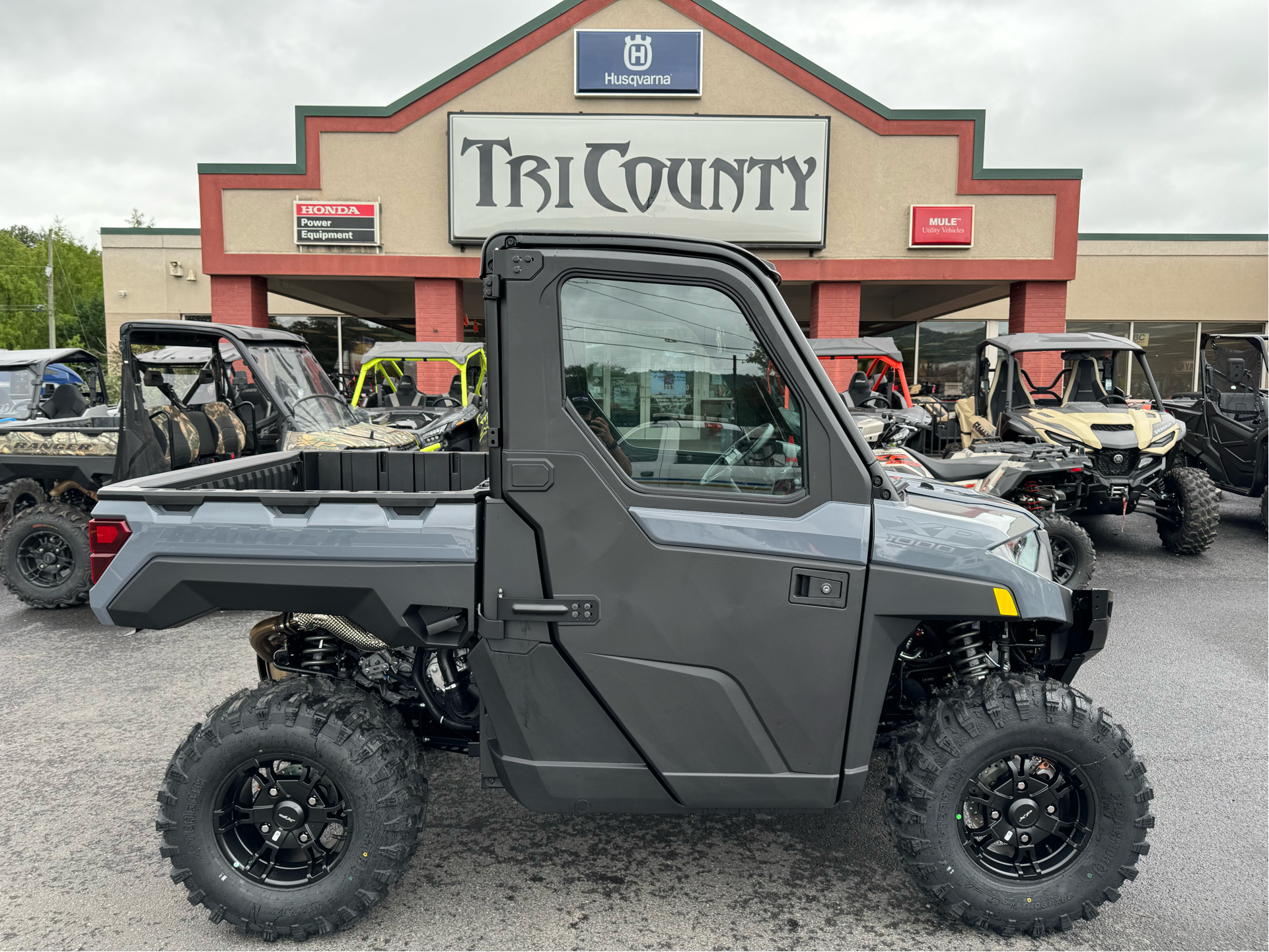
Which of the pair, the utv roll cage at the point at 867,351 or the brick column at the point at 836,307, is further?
the brick column at the point at 836,307

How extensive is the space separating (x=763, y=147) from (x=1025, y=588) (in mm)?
16658

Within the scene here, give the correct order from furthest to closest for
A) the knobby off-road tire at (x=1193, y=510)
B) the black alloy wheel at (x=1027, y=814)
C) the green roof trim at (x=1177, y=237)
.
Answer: the green roof trim at (x=1177, y=237) < the knobby off-road tire at (x=1193, y=510) < the black alloy wheel at (x=1027, y=814)

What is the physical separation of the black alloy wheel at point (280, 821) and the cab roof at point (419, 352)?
10.7 metres

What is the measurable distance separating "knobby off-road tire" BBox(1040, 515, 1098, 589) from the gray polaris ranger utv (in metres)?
4.98

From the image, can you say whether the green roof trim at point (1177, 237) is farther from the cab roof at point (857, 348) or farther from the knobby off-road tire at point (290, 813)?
the knobby off-road tire at point (290, 813)

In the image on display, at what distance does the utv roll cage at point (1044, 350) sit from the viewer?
9.39 metres

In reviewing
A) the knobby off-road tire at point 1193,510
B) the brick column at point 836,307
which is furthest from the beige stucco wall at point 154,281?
the knobby off-road tire at point 1193,510

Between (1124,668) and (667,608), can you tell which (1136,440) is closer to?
(1124,668)

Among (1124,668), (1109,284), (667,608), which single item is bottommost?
(1124,668)

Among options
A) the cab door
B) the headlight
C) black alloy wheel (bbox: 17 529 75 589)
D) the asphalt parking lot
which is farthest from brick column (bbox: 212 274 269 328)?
the headlight

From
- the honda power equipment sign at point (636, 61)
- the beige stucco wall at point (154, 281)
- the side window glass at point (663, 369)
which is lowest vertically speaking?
the side window glass at point (663, 369)

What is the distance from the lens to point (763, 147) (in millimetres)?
17719

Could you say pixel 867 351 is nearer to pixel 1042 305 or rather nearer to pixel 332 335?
pixel 1042 305

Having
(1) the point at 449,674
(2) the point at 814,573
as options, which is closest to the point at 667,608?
(2) the point at 814,573
